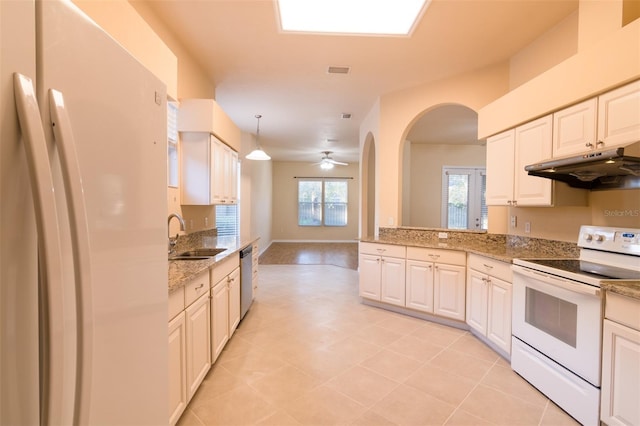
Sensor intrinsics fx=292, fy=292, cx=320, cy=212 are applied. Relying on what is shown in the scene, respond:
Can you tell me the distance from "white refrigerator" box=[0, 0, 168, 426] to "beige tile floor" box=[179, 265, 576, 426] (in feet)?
4.36

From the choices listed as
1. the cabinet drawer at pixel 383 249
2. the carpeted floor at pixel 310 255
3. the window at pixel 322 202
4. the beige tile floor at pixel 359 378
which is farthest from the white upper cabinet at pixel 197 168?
the window at pixel 322 202

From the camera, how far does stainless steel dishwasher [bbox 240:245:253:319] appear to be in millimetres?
3184

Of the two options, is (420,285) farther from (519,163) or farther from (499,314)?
(519,163)

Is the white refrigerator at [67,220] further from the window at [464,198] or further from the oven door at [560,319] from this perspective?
the window at [464,198]

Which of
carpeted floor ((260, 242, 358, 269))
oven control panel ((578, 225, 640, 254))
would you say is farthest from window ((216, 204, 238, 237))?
oven control panel ((578, 225, 640, 254))

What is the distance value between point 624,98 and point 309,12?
235cm

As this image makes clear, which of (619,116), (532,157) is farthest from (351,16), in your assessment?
(619,116)

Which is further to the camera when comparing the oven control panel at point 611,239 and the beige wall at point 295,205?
the beige wall at point 295,205

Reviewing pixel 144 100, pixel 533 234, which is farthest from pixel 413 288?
pixel 144 100

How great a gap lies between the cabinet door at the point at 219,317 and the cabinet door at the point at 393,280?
198 centimetres

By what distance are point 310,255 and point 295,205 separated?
3.21 metres

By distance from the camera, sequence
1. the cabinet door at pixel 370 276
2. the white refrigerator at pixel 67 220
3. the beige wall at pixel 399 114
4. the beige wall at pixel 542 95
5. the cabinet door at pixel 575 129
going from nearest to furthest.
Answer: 1. the white refrigerator at pixel 67 220
2. the beige wall at pixel 542 95
3. the cabinet door at pixel 575 129
4. the beige wall at pixel 399 114
5. the cabinet door at pixel 370 276

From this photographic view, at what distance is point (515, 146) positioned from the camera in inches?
107

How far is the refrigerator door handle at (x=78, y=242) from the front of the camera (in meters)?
0.59
